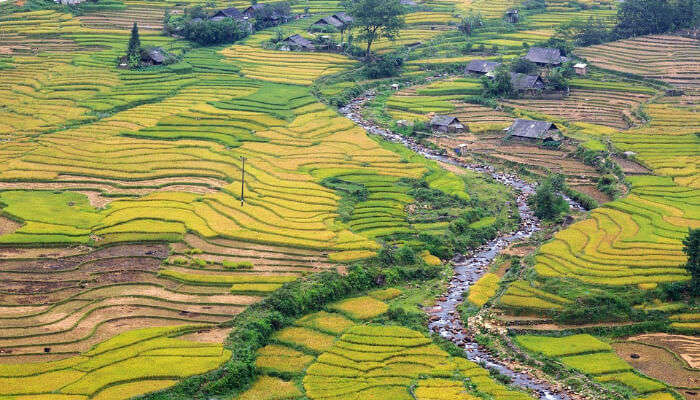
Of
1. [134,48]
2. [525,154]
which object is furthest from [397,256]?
[134,48]

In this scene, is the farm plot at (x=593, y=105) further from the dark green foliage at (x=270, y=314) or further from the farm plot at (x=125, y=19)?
the farm plot at (x=125, y=19)

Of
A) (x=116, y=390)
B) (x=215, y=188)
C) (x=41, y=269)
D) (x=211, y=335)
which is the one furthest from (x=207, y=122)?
(x=116, y=390)

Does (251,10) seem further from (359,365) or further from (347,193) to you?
(359,365)

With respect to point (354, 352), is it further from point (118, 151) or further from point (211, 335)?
point (118, 151)

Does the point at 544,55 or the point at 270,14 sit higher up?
the point at 270,14

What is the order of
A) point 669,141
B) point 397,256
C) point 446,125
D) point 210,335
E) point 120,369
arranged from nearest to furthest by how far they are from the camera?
point 120,369 < point 210,335 < point 397,256 < point 669,141 < point 446,125

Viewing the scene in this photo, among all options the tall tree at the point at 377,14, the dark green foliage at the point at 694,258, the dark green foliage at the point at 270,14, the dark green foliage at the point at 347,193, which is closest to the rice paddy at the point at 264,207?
the dark green foliage at the point at 347,193
